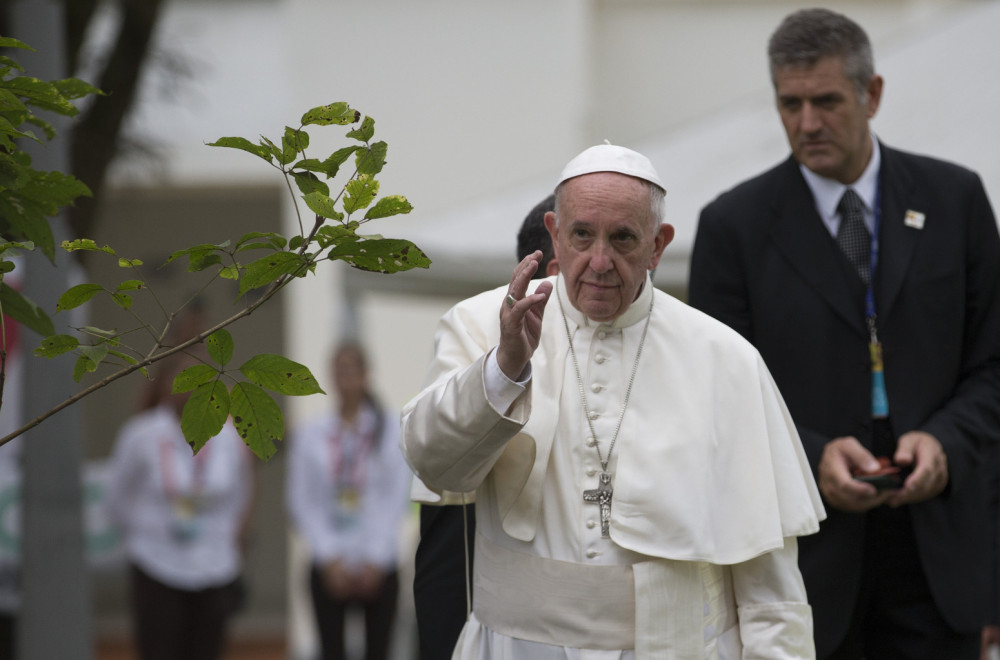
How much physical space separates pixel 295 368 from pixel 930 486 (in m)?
1.73

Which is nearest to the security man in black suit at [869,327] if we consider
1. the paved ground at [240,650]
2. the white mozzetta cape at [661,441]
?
the white mozzetta cape at [661,441]

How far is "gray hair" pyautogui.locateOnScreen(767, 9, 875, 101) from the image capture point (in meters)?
3.64

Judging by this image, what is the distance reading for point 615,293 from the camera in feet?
9.61

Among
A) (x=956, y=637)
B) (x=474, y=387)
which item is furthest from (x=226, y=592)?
(x=474, y=387)

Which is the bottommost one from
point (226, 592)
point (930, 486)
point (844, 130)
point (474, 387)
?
point (226, 592)

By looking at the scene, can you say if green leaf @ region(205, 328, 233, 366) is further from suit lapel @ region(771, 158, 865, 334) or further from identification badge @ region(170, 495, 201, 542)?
identification badge @ region(170, 495, 201, 542)

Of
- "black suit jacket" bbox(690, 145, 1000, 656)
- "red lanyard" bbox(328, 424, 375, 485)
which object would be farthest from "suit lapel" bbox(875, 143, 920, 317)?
"red lanyard" bbox(328, 424, 375, 485)

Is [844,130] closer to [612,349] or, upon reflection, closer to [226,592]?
[612,349]

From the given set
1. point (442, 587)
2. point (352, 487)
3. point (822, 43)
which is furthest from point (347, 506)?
point (822, 43)

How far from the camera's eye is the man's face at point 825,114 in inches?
143

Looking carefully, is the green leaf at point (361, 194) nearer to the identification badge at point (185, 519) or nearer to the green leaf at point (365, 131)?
the green leaf at point (365, 131)

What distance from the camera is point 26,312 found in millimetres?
2824

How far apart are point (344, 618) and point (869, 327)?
4879 millimetres

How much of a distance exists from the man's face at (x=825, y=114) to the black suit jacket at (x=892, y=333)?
4.8 inches
